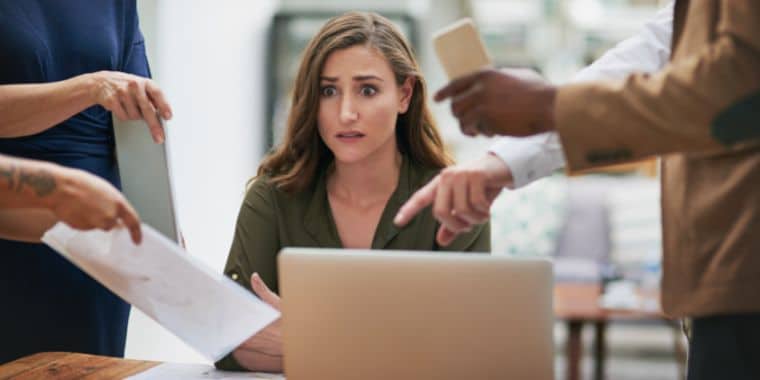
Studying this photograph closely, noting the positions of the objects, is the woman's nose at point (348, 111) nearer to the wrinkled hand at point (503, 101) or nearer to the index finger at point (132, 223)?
the wrinkled hand at point (503, 101)

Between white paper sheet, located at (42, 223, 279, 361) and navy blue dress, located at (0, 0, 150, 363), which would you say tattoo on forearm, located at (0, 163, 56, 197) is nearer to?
white paper sheet, located at (42, 223, 279, 361)

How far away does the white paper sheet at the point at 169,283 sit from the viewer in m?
1.10

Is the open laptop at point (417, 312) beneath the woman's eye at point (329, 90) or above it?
beneath

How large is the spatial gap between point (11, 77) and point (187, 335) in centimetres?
77

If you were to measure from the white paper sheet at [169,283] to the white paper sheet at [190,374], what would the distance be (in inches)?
9.6

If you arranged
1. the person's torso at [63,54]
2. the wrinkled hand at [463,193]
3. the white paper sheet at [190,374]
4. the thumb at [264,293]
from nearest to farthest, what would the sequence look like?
1. the wrinkled hand at [463,193]
2. the white paper sheet at [190,374]
3. the thumb at [264,293]
4. the person's torso at [63,54]

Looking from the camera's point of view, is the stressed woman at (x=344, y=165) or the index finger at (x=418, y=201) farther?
the stressed woman at (x=344, y=165)

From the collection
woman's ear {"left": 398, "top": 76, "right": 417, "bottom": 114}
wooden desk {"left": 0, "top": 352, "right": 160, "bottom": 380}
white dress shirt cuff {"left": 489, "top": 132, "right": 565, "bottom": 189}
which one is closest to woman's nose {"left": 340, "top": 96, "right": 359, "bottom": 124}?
woman's ear {"left": 398, "top": 76, "right": 417, "bottom": 114}

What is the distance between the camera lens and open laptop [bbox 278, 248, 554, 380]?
108cm

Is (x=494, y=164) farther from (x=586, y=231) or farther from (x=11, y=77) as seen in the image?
(x=586, y=231)

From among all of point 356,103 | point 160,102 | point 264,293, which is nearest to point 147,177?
point 160,102

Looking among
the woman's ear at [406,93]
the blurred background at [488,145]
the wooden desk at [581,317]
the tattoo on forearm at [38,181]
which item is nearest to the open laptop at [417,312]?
the tattoo on forearm at [38,181]

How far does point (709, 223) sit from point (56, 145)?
4.24ft

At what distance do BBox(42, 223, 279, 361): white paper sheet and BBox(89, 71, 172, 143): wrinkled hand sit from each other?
372 millimetres
